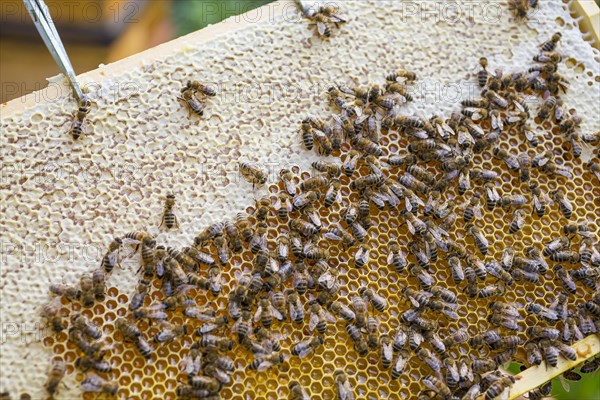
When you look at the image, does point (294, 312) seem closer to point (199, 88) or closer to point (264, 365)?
point (264, 365)

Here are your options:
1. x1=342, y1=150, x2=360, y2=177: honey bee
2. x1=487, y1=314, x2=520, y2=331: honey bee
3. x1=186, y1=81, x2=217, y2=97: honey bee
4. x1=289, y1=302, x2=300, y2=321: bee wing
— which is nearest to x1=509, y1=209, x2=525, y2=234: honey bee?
x1=487, y1=314, x2=520, y2=331: honey bee

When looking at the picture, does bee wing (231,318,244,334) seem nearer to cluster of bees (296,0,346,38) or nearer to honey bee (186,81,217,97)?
honey bee (186,81,217,97)

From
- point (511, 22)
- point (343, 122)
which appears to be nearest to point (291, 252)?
point (343, 122)

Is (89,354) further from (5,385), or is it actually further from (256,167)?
(256,167)

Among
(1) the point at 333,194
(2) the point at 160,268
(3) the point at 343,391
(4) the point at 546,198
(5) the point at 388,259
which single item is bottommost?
(3) the point at 343,391

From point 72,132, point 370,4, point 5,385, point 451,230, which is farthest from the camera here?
point 370,4

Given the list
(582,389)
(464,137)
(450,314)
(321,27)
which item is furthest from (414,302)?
(582,389)
